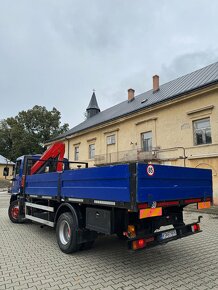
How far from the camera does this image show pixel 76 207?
203 inches

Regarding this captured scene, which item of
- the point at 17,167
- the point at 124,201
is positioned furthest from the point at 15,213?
the point at 124,201

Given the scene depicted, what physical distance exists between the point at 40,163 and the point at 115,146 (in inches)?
626

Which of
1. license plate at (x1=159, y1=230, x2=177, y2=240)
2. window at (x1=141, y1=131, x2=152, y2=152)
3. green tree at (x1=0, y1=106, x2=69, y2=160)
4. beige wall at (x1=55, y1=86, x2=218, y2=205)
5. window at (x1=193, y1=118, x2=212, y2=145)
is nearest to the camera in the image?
license plate at (x1=159, y1=230, x2=177, y2=240)

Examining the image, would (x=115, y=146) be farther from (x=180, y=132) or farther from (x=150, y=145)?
(x=180, y=132)

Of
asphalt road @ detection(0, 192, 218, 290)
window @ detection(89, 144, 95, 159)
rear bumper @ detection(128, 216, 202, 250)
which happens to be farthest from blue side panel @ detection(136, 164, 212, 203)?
window @ detection(89, 144, 95, 159)

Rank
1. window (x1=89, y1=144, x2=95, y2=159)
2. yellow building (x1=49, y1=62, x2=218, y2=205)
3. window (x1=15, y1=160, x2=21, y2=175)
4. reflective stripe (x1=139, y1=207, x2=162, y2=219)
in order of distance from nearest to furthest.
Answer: reflective stripe (x1=139, y1=207, x2=162, y2=219) < window (x1=15, y1=160, x2=21, y2=175) < yellow building (x1=49, y1=62, x2=218, y2=205) < window (x1=89, y1=144, x2=95, y2=159)

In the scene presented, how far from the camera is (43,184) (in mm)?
6387

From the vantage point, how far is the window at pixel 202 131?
15305 mm

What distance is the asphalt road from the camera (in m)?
3.80

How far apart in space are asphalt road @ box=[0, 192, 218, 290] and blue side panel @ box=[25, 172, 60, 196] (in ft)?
4.40

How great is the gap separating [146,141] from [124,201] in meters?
16.7

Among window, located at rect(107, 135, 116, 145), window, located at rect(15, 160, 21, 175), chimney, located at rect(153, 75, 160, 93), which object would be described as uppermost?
chimney, located at rect(153, 75, 160, 93)

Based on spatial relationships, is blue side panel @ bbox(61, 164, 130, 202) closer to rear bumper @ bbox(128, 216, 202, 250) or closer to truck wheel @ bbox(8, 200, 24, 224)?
rear bumper @ bbox(128, 216, 202, 250)

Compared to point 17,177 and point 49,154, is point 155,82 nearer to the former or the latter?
point 49,154
